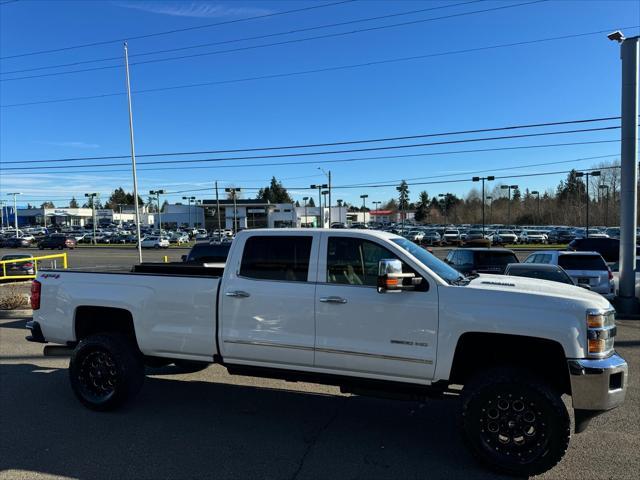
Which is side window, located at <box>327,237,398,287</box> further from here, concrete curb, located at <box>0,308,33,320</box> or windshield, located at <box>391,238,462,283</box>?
concrete curb, located at <box>0,308,33,320</box>

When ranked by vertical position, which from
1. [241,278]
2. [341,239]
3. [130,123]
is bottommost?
[241,278]

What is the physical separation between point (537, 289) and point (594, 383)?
836mm

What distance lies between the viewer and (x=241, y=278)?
15.6 feet

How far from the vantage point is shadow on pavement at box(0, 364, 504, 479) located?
3816 millimetres

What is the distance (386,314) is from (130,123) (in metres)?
27.0

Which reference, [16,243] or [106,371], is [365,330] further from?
[16,243]

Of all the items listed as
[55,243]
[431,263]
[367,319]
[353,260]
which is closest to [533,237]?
[55,243]

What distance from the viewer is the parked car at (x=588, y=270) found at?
12297 millimetres

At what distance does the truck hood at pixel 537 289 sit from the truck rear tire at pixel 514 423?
67 centimetres

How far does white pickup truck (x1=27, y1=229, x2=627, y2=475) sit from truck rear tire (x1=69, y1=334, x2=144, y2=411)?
13mm

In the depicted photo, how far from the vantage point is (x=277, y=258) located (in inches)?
187

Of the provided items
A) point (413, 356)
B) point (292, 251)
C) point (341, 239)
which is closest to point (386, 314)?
point (413, 356)

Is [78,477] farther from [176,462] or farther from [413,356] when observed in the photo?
[413,356]

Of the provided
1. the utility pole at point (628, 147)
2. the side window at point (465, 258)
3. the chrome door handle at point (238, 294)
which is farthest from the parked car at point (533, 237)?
the chrome door handle at point (238, 294)
